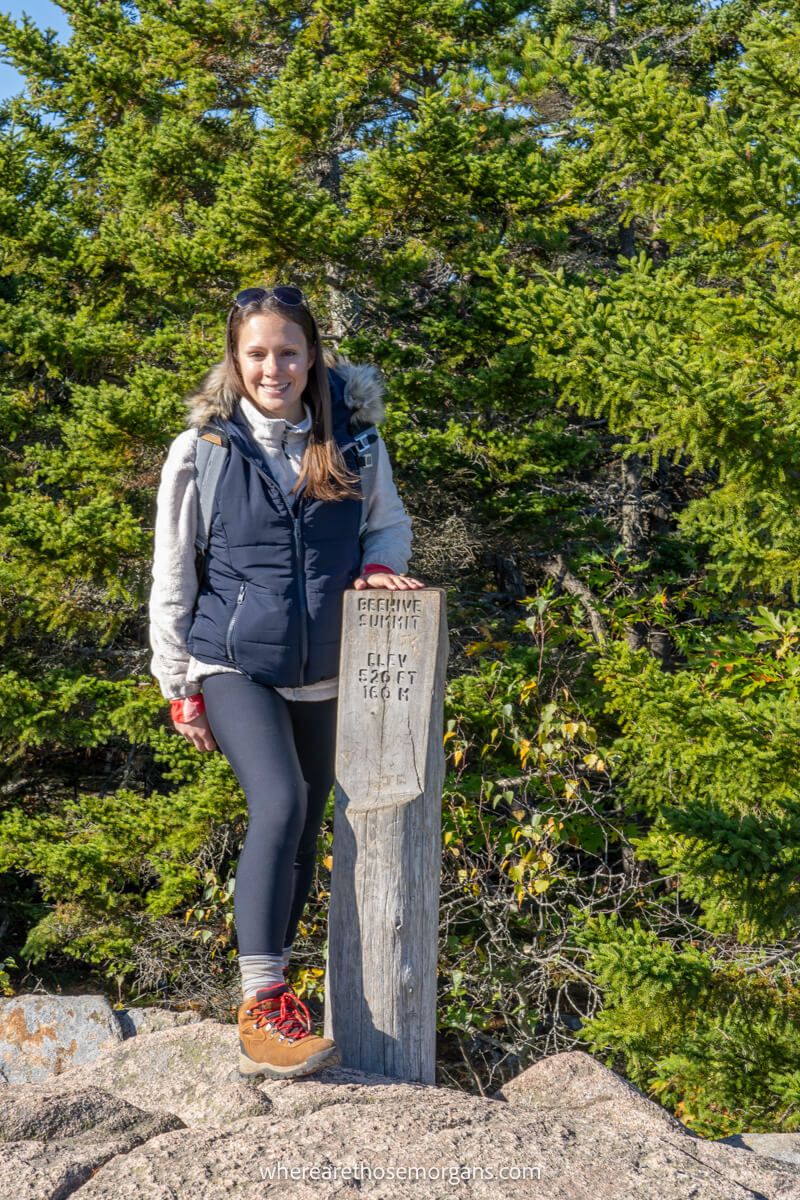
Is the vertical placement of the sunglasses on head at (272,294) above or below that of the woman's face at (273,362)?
above

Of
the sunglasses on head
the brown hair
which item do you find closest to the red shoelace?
the brown hair

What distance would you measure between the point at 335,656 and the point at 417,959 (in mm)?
898

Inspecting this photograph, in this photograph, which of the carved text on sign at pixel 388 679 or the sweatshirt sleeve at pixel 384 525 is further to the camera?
the sweatshirt sleeve at pixel 384 525

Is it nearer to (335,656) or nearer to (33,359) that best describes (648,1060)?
(335,656)

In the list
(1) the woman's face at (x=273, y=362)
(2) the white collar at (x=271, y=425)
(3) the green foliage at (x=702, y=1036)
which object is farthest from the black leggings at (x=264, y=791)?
(3) the green foliage at (x=702, y=1036)

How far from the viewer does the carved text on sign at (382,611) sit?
3.31 m

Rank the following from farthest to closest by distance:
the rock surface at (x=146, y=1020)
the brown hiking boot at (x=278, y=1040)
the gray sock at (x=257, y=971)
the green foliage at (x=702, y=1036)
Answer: the green foliage at (x=702, y=1036)
the rock surface at (x=146, y=1020)
the gray sock at (x=257, y=971)
the brown hiking boot at (x=278, y=1040)

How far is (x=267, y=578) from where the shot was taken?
127 inches

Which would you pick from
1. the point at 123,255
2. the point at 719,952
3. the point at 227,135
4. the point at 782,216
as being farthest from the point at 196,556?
the point at 227,135

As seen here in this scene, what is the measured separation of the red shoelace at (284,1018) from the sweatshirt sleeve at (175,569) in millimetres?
907

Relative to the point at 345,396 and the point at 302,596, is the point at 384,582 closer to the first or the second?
the point at 302,596

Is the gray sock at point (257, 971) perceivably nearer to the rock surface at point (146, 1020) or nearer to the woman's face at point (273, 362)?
the woman's face at point (273, 362)

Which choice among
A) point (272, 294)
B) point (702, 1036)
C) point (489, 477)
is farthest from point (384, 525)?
point (489, 477)

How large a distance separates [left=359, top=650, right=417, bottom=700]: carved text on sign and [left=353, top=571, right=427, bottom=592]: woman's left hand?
202 millimetres
